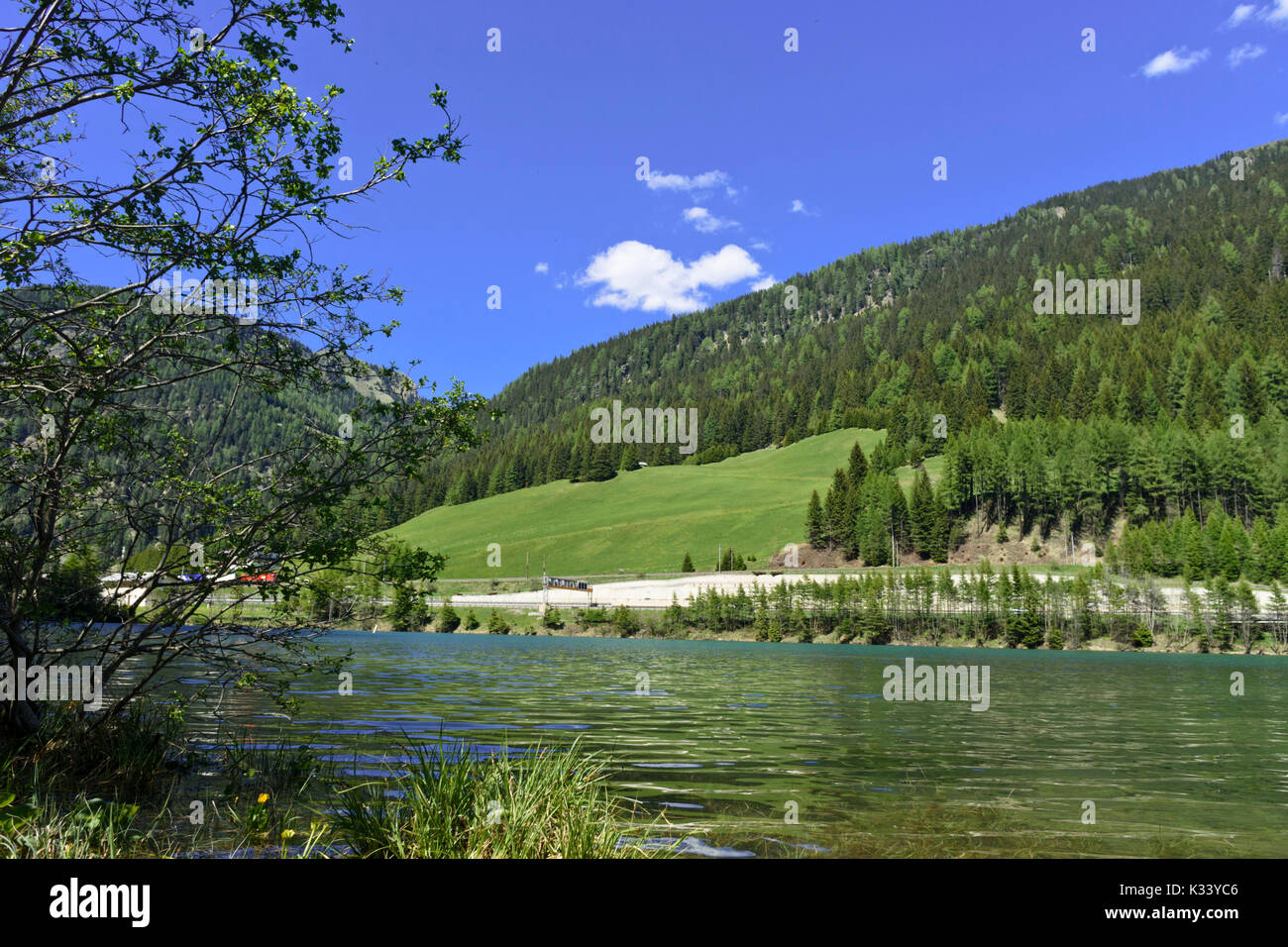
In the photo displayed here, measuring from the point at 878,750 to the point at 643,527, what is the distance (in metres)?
144

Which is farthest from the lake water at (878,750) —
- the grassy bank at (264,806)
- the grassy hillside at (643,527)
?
the grassy hillside at (643,527)

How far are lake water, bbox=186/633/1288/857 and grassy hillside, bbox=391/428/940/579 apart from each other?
335ft

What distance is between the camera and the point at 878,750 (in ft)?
65.5

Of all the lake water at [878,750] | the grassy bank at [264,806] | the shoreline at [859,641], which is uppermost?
the grassy bank at [264,806]

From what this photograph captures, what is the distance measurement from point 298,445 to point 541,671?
35980mm

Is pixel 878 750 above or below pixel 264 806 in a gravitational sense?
below

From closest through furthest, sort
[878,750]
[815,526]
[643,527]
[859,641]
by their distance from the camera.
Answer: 1. [878,750]
2. [859,641]
3. [815,526]
4. [643,527]

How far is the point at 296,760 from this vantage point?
13.0m

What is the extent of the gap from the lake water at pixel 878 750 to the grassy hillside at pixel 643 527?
10217 centimetres

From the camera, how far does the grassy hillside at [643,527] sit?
148250 millimetres

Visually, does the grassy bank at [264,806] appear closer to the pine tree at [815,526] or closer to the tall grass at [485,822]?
the tall grass at [485,822]

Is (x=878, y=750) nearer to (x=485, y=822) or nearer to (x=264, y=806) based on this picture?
(x=264, y=806)

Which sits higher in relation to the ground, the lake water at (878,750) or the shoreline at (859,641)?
the lake water at (878,750)

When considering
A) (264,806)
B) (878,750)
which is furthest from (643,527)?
(264,806)
